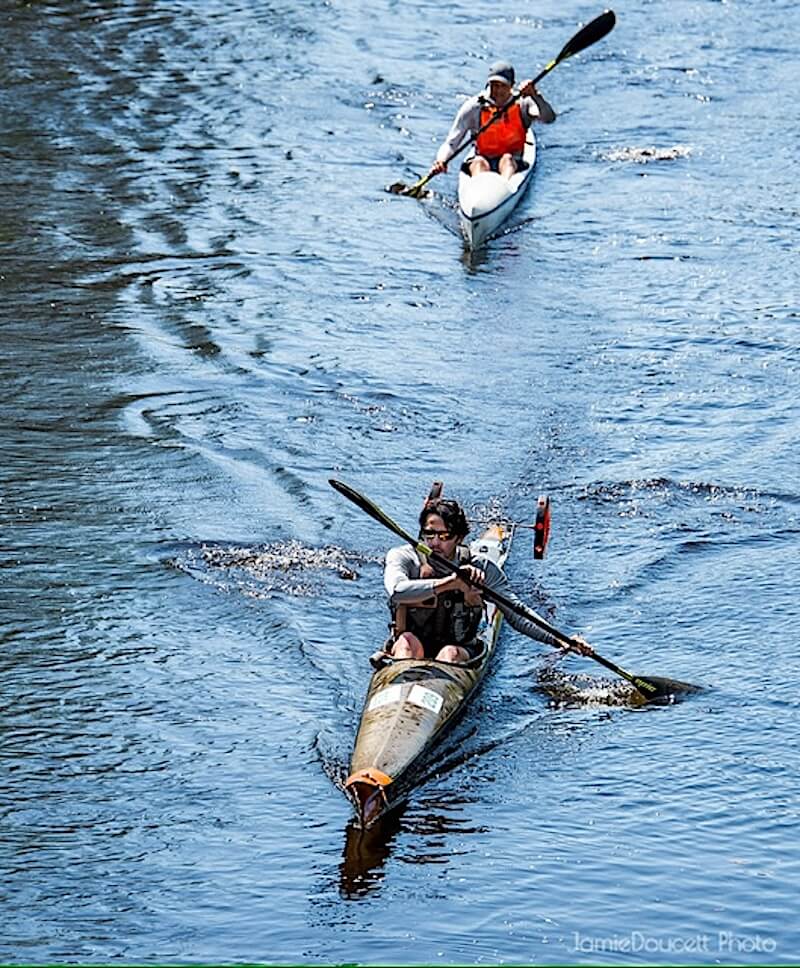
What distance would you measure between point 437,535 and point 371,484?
350cm

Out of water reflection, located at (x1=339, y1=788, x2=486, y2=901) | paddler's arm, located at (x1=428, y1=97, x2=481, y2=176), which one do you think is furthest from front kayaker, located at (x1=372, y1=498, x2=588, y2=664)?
paddler's arm, located at (x1=428, y1=97, x2=481, y2=176)

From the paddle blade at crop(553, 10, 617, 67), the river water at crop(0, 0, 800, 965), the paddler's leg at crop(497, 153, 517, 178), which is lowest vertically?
the river water at crop(0, 0, 800, 965)

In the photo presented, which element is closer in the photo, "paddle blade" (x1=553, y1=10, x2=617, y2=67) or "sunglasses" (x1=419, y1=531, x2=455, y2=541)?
"sunglasses" (x1=419, y1=531, x2=455, y2=541)

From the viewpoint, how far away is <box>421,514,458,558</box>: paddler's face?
10227 millimetres

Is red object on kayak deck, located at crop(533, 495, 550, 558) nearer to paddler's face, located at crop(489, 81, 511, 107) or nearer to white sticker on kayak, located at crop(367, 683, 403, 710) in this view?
white sticker on kayak, located at crop(367, 683, 403, 710)

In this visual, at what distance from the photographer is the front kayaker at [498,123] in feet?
63.8

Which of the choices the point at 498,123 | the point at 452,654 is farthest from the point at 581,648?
the point at 498,123

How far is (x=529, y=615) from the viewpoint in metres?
10.5

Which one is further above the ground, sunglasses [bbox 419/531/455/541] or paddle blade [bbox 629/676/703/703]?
sunglasses [bbox 419/531/455/541]

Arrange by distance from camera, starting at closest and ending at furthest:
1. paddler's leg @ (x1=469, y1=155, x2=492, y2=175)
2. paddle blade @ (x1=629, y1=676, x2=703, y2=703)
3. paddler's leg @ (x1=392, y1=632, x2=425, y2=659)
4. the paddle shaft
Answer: the paddle shaft
paddler's leg @ (x1=392, y1=632, x2=425, y2=659)
paddle blade @ (x1=629, y1=676, x2=703, y2=703)
paddler's leg @ (x1=469, y1=155, x2=492, y2=175)

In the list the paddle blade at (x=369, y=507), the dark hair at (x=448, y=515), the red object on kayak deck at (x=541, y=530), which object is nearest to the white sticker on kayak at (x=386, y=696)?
the paddle blade at (x=369, y=507)

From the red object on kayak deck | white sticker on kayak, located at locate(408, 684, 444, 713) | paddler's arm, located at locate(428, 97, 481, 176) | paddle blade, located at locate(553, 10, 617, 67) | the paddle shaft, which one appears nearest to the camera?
white sticker on kayak, located at locate(408, 684, 444, 713)

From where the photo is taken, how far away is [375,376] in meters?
15.8

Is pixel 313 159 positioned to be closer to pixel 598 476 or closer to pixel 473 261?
pixel 473 261
